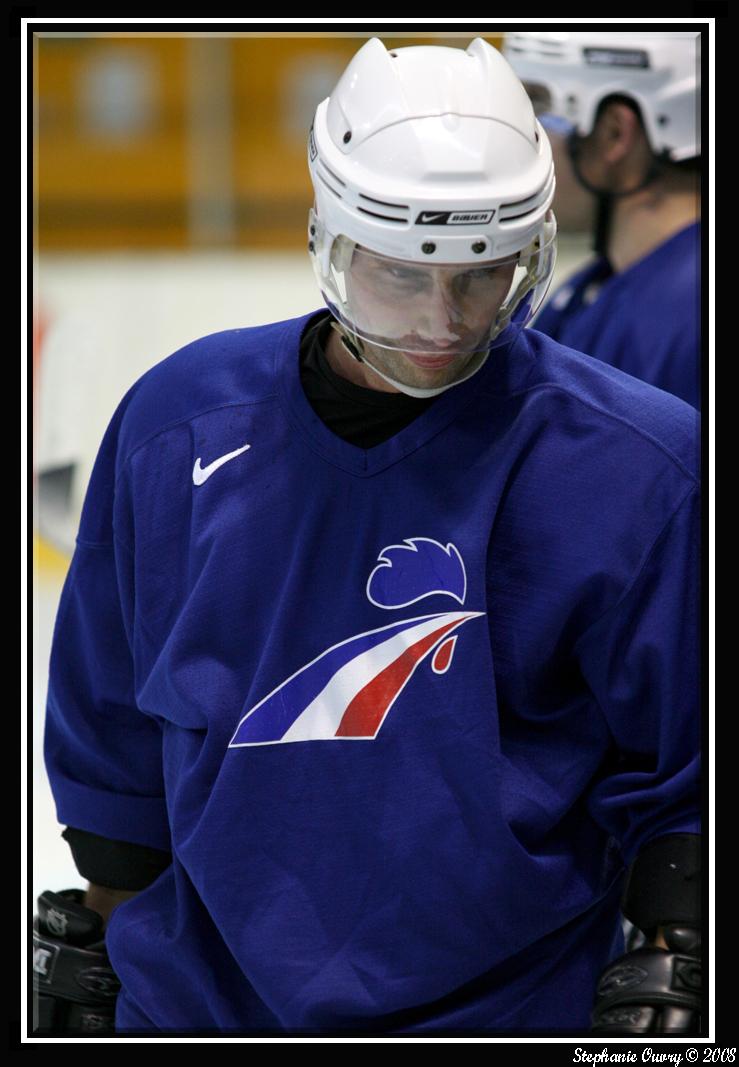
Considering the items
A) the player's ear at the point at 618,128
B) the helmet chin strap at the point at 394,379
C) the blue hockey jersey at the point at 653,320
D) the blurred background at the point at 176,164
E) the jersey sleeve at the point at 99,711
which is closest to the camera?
the helmet chin strap at the point at 394,379

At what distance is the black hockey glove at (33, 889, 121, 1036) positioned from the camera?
1697mm

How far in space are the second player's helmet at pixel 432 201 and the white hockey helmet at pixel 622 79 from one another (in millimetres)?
1461

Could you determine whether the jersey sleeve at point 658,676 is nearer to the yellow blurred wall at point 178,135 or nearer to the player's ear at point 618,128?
the player's ear at point 618,128

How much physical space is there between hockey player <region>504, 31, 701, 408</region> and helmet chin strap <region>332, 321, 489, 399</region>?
1.25 meters

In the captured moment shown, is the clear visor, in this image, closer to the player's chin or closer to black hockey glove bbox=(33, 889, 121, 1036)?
the player's chin

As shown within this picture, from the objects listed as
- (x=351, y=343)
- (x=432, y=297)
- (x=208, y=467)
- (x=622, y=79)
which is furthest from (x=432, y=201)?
(x=622, y=79)

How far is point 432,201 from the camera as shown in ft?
4.20

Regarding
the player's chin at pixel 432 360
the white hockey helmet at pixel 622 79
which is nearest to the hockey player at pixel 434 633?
the player's chin at pixel 432 360

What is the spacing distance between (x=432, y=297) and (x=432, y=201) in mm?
94

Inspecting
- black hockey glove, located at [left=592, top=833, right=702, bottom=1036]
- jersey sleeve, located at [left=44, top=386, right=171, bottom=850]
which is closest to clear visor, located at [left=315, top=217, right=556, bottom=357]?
jersey sleeve, located at [left=44, top=386, right=171, bottom=850]

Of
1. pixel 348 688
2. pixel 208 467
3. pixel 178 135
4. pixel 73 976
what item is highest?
pixel 208 467

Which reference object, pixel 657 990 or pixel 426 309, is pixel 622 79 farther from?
pixel 657 990

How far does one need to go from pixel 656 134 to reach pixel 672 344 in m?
0.51

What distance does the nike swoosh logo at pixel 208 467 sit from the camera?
58.6 inches
